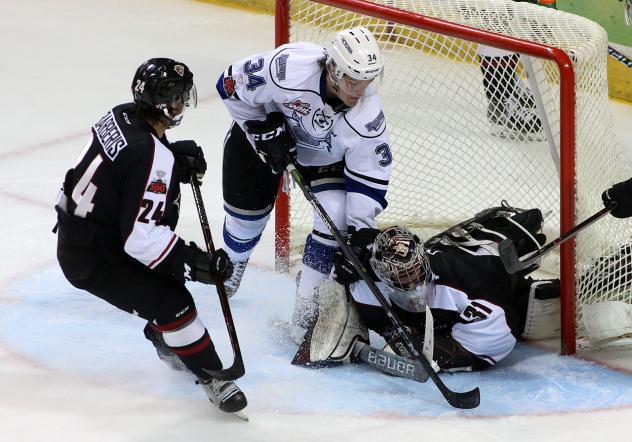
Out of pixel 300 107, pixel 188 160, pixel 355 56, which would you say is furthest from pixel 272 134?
pixel 355 56

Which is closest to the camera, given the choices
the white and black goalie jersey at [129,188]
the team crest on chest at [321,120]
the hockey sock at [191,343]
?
the white and black goalie jersey at [129,188]

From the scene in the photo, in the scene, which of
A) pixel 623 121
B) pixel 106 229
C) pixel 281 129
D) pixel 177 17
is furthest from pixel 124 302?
pixel 177 17

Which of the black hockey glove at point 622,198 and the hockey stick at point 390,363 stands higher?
the black hockey glove at point 622,198

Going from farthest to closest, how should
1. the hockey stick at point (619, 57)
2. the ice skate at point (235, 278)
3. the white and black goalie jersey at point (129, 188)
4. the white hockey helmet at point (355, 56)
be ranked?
the hockey stick at point (619, 57) < the ice skate at point (235, 278) < the white hockey helmet at point (355, 56) < the white and black goalie jersey at point (129, 188)

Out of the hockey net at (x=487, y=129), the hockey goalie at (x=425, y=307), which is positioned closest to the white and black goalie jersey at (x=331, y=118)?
the hockey goalie at (x=425, y=307)

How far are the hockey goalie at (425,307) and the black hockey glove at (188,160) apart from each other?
0.49m

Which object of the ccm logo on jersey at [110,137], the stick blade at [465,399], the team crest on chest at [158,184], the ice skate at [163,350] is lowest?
the ice skate at [163,350]

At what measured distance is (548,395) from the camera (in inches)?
120

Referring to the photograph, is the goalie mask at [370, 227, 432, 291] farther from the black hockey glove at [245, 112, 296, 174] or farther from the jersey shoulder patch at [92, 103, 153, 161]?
the jersey shoulder patch at [92, 103, 153, 161]

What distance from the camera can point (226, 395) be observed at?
9.26 ft

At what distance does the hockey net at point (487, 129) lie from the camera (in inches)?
124

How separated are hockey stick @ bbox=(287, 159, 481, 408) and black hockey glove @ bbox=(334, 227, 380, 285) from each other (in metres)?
0.02

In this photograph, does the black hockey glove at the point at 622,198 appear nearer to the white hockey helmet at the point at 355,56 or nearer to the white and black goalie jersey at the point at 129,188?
the white hockey helmet at the point at 355,56

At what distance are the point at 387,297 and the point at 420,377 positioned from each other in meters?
0.26
